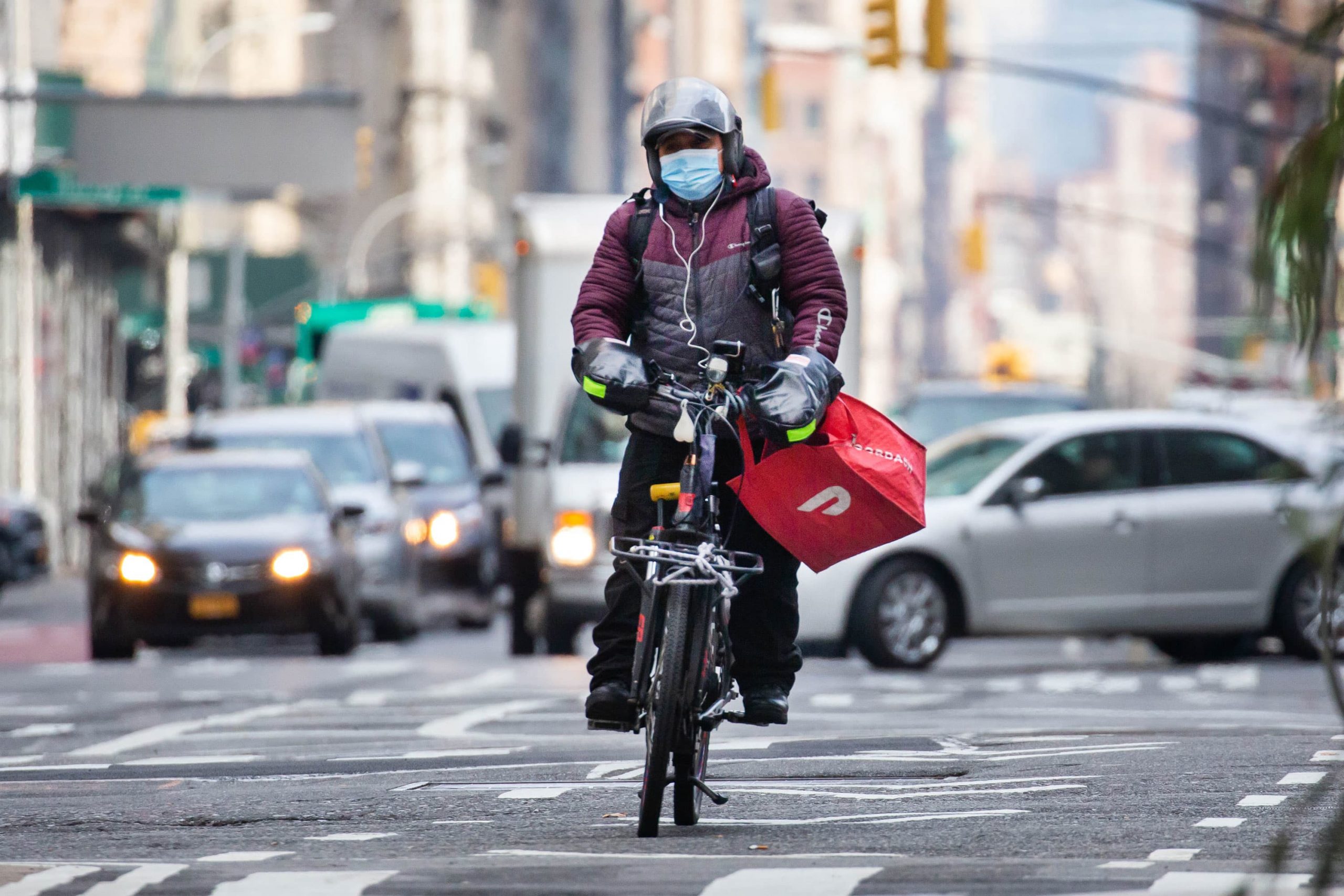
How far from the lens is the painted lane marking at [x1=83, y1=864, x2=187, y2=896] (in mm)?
6141

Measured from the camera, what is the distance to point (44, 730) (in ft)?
38.4

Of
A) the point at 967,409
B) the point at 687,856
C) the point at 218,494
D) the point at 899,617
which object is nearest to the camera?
the point at 687,856

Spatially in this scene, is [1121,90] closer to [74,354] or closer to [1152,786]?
[74,354]

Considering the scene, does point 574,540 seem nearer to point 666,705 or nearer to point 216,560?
point 216,560

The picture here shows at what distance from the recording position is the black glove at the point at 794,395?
7.07m

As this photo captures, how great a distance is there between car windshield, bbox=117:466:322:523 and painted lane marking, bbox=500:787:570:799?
1097 centimetres

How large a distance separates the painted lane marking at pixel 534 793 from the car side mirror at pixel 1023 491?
9.04 m

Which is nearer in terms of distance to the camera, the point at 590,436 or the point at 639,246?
the point at 639,246


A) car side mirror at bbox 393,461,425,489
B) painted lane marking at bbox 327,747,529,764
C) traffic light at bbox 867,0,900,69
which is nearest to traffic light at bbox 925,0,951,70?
traffic light at bbox 867,0,900,69

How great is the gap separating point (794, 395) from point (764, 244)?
23.7 inches

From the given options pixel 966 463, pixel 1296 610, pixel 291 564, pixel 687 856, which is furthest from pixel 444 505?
pixel 687 856

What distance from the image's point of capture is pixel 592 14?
10744 centimetres

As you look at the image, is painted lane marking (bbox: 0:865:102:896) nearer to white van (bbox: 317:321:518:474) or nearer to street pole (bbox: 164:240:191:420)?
white van (bbox: 317:321:518:474)

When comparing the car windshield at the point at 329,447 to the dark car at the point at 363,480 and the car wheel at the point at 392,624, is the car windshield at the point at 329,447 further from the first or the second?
the car wheel at the point at 392,624
